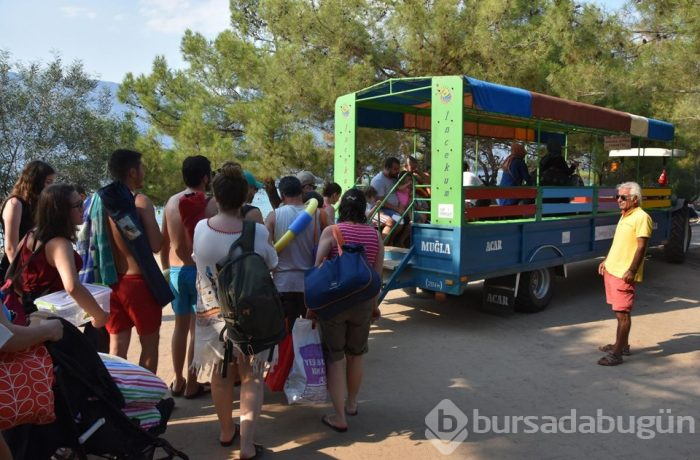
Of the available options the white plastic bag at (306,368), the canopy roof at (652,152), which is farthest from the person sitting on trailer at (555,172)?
the white plastic bag at (306,368)

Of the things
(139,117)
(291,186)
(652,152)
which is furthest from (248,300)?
(139,117)

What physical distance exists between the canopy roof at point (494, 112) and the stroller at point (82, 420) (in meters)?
4.22

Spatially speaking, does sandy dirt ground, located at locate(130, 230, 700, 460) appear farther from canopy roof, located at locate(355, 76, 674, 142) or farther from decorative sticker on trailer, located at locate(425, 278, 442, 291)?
canopy roof, located at locate(355, 76, 674, 142)

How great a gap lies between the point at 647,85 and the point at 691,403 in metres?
7.40

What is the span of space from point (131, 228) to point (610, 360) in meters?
4.10

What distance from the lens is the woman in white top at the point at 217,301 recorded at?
2.82 meters

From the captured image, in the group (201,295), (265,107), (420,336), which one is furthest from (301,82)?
(201,295)

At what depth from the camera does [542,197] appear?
6488mm

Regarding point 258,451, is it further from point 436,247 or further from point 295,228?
point 436,247

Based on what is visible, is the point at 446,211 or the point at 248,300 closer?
the point at 248,300

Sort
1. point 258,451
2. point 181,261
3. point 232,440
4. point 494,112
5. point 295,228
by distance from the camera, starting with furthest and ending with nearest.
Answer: point 494,112
point 181,261
point 295,228
point 232,440
point 258,451

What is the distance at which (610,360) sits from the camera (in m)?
4.68

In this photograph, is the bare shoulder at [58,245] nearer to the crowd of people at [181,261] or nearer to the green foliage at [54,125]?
Answer: the crowd of people at [181,261]

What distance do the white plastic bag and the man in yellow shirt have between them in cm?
278
